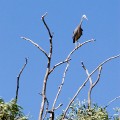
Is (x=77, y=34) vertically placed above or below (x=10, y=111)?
above

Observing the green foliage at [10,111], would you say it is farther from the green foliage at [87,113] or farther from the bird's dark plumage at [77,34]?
the bird's dark plumage at [77,34]

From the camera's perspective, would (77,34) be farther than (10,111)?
Yes

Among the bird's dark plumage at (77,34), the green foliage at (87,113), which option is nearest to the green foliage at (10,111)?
the green foliage at (87,113)

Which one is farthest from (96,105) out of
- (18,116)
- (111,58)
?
(18,116)

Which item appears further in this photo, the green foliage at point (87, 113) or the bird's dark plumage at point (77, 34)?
the bird's dark plumage at point (77, 34)

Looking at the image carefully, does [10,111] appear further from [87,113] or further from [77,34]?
[77,34]

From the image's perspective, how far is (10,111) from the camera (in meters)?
5.37

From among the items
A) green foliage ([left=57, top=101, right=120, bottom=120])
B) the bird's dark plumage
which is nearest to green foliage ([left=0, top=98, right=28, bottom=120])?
green foliage ([left=57, top=101, right=120, bottom=120])

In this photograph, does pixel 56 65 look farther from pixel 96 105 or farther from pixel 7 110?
pixel 96 105

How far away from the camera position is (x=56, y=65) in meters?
6.09

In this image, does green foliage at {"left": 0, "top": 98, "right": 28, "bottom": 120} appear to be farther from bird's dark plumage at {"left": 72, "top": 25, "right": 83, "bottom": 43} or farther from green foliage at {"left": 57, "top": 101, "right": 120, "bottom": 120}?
bird's dark plumage at {"left": 72, "top": 25, "right": 83, "bottom": 43}

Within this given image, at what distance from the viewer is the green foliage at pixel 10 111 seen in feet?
17.4

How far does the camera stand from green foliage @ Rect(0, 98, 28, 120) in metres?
5.30

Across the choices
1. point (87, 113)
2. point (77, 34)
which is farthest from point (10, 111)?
point (77, 34)
